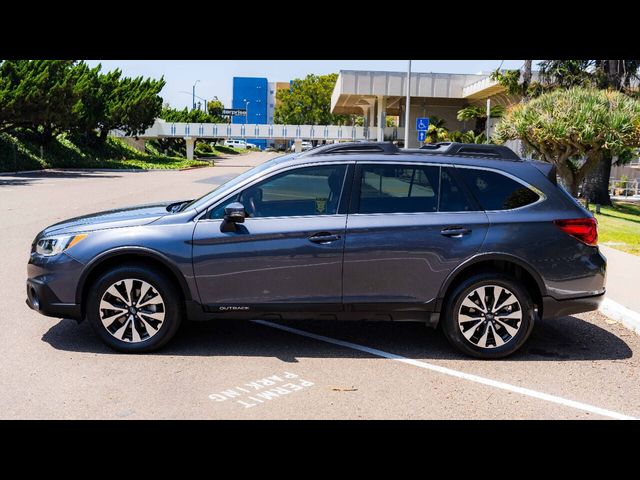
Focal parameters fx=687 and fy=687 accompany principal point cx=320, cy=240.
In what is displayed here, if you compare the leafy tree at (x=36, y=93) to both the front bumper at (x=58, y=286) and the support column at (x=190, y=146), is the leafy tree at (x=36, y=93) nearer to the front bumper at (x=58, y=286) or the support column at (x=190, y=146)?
the support column at (x=190, y=146)

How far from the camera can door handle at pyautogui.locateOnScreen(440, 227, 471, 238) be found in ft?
19.2

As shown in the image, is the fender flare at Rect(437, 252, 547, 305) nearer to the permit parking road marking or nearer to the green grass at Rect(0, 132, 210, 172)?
the permit parking road marking

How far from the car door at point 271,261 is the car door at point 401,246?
0.50 ft

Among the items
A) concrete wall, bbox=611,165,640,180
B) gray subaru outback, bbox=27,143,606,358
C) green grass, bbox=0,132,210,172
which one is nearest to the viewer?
gray subaru outback, bbox=27,143,606,358

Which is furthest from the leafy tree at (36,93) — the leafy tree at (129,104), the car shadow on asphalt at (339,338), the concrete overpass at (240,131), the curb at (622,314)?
the curb at (622,314)

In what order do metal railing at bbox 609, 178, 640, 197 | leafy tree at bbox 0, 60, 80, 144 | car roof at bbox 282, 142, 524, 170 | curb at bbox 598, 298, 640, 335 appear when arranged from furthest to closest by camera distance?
metal railing at bbox 609, 178, 640, 197, leafy tree at bbox 0, 60, 80, 144, curb at bbox 598, 298, 640, 335, car roof at bbox 282, 142, 524, 170

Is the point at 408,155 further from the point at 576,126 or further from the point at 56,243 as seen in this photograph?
the point at 576,126

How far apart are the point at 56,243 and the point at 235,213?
163 cm

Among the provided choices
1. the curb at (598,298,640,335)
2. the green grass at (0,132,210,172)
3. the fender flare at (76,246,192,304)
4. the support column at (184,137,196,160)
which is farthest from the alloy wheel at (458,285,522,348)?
the support column at (184,137,196,160)

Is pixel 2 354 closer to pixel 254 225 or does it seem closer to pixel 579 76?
pixel 254 225

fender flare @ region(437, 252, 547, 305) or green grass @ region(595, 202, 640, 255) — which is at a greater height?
fender flare @ region(437, 252, 547, 305)

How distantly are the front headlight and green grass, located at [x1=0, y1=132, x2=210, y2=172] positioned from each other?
34.1 m

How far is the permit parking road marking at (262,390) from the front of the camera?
488cm
